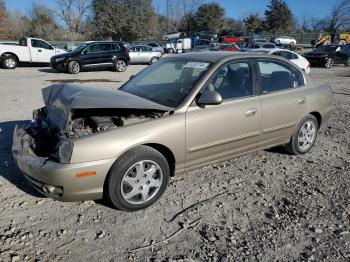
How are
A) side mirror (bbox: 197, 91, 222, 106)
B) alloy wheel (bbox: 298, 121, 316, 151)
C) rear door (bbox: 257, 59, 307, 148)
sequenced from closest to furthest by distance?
side mirror (bbox: 197, 91, 222, 106) < rear door (bbox: 257, 59, 307, 148) < alloy wheel (bbox: 298, 121, 316, 151)

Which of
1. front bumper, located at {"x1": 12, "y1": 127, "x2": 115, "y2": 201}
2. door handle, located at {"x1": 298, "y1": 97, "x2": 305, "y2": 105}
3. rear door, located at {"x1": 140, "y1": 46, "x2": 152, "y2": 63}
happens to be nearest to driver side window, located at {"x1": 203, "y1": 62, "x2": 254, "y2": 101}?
door handle, located at {"x1": 298, "y1": 97, "x2": 305, "y2": 105}

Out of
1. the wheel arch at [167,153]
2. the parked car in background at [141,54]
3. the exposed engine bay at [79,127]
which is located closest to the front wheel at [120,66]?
the parked car in background at [141,54]

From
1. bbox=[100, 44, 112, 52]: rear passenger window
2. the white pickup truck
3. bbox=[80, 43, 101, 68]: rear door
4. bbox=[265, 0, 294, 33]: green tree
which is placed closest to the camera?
bbox=[80, 43, 101, 68]: rear door

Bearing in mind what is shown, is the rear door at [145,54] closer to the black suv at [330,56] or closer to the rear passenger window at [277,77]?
the black suv at [330,56]

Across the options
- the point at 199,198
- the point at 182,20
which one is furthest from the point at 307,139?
the point at 182,20

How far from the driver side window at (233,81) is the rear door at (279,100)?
0.21m

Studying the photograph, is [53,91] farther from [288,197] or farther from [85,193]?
[288,197]

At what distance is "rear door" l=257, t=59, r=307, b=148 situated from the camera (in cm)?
474

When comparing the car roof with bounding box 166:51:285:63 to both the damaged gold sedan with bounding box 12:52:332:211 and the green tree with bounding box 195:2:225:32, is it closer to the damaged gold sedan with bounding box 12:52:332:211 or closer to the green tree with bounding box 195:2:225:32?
the damaged gold sedan with bounding box 12:52:332:211

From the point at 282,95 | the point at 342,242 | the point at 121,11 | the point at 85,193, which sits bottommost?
the point at 342,242

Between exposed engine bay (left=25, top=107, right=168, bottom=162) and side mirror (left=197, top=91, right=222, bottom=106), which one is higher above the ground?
side mirror (left=197, top=91, right=222, bottom=106)

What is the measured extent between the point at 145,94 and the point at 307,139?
2.74 metres

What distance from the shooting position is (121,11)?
180 ft

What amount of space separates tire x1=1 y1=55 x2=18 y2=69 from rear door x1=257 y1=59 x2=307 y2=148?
16.8m
